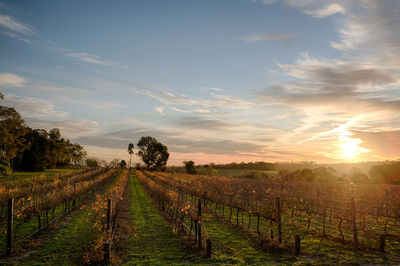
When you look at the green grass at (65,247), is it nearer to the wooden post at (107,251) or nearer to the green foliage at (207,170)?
the wooden post at (107,251)

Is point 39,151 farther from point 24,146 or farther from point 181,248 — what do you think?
point 181,248

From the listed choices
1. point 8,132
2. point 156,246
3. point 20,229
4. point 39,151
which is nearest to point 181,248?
point 156,246

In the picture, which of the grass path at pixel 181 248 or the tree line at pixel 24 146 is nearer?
the grass path at pixel 181 248

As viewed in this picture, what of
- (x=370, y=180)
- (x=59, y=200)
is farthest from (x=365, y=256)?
(x=370, y=180)

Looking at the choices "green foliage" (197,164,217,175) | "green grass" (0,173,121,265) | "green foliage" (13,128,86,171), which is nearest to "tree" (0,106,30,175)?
"green foliage" (13,128,86,171)

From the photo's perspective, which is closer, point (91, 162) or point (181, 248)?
point (181, 248)

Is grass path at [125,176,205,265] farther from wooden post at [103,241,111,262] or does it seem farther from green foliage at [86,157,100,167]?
green foliage at [86,157,100,167]

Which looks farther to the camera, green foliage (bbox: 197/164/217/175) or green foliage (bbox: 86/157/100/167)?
green foliage (bbox: 86/157/100/167)

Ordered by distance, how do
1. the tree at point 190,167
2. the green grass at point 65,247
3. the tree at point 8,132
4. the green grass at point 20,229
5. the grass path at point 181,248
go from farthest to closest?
the tree at point 190,167 → the tree at point 8,132 → the green grass at point 20,229 → the grass path at point 181,248 → the green grass at point 65,247

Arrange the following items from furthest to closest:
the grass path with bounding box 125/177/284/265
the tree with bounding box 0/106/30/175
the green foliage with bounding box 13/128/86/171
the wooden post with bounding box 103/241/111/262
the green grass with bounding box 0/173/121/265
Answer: the green foliage with bounding box 13/128/86/171
the tree with bounding box 0/106/30/175
the grass path with bounding box 125/177/284/265
the green grass with bounding box 0/173/121/265
the wooden post with bounding box 103/241/111/262

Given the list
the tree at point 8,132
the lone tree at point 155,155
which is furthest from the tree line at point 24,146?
the lone tree at point 155,155

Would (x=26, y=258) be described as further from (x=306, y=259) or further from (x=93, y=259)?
(x=306, y=259)

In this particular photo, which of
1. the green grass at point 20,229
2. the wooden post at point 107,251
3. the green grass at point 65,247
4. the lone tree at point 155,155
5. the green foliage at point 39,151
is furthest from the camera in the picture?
the lone tree at point 155,155

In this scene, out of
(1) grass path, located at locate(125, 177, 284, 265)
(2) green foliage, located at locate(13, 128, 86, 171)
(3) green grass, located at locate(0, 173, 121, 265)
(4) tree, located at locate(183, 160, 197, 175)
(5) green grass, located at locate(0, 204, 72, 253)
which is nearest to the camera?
(3) green grass, located at locate(0, 173, 121, 265)
